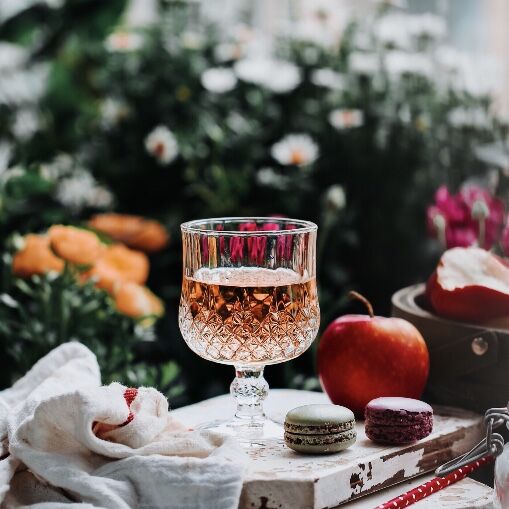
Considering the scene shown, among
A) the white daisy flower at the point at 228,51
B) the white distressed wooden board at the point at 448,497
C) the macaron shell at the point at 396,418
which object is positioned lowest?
the white distressed wooden board at the point at 448,497

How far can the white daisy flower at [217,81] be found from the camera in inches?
117

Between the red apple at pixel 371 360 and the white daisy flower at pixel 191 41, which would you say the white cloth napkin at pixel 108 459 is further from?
the white daisy flower at pixel 191 41

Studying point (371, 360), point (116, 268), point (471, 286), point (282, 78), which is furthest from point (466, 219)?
point (282, 78)

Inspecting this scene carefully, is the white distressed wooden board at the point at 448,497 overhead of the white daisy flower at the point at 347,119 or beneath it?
beneath

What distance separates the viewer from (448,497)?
1.26 m

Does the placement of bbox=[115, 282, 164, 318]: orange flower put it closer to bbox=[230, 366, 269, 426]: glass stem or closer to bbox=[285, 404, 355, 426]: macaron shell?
bbox=[230, 366, 269, 426]: glass stem

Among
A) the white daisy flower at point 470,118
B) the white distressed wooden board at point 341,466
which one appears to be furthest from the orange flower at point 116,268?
the white daisy flower at point 470,118

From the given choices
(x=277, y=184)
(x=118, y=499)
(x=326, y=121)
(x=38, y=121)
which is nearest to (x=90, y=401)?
(x=118, y=499)

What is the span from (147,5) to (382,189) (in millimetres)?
1648

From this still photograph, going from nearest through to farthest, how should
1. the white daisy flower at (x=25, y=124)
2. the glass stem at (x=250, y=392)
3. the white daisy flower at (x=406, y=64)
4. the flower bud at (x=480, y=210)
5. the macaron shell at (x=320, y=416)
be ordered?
the macaron shell at (x=320, y=416) < the glass stem at (x=250, y=392) < the flower bud at (x=480, y=210) < the white daisy flower at (x=406, y=64) < the white daisy flower at (x=25, y=124)

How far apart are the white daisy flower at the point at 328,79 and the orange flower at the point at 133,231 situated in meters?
0.65

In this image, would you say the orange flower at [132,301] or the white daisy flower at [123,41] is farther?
the white daisy flower at [123,41]

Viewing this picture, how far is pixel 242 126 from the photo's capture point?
294cm

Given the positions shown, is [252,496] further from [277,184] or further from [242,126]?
[242,126]
